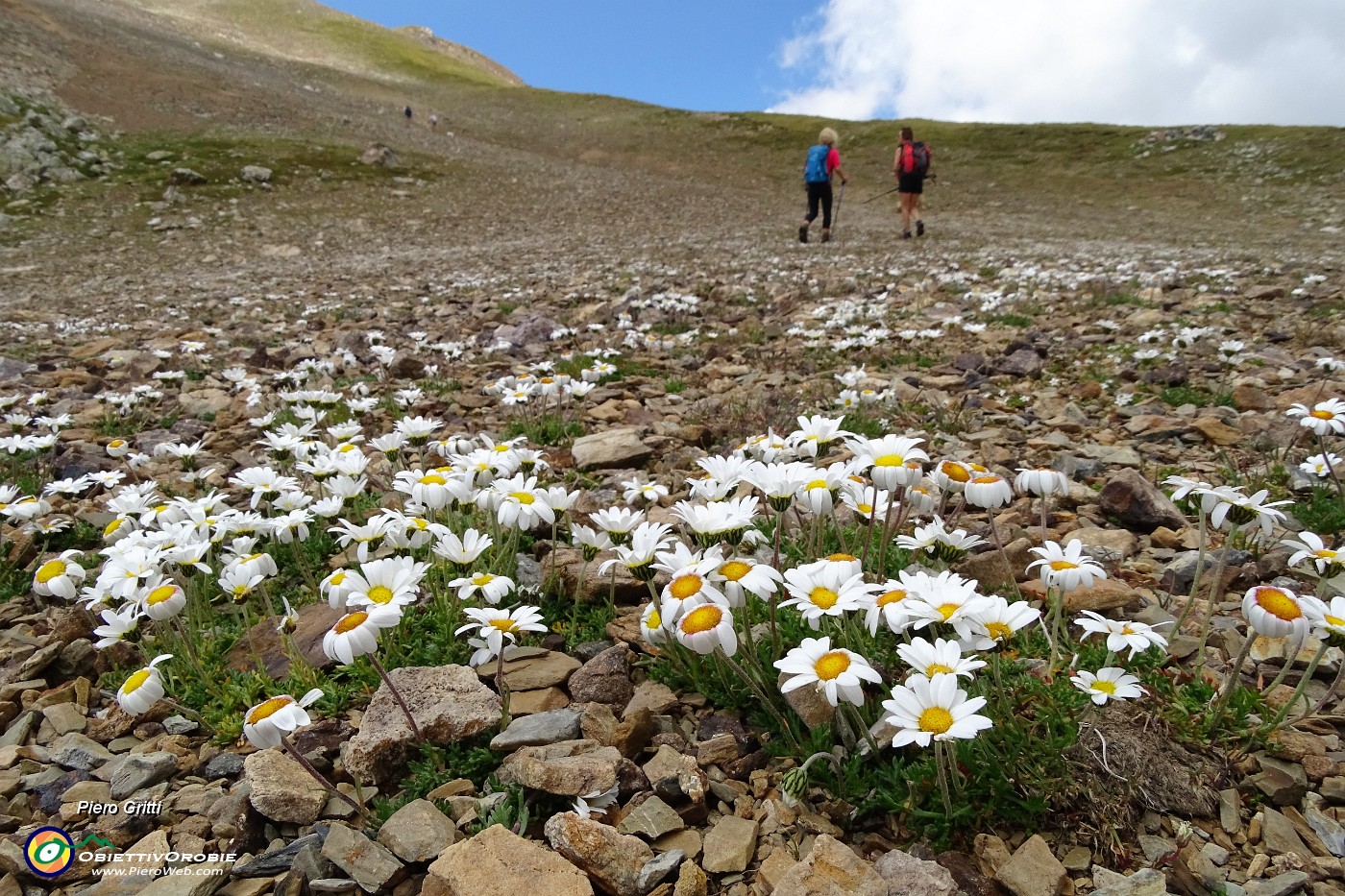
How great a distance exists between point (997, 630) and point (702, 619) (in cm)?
104

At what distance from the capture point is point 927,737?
76.4 inches

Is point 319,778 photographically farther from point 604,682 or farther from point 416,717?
point 604,682

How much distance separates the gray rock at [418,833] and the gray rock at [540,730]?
34 cm

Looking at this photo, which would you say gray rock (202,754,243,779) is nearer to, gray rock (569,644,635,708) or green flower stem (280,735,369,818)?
green flower stem (280,735,369,818)

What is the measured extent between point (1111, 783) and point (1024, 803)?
0.30 meters

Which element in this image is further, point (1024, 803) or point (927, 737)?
point (1024, 803)

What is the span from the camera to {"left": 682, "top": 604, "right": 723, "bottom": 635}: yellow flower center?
7.64 feet

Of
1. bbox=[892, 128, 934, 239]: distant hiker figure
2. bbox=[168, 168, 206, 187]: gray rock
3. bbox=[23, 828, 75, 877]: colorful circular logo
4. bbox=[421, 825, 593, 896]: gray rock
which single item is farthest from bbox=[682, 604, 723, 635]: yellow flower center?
bbox=[168, 168, 206, 187]: gray rock

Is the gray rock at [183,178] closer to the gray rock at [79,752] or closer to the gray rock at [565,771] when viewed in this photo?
the gray rock at [79,752]

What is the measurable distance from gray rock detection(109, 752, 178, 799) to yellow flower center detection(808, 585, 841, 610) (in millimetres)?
2640

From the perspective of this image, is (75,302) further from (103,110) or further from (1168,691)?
(103,110)

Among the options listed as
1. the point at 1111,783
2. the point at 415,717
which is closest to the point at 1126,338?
the point at 1111,783

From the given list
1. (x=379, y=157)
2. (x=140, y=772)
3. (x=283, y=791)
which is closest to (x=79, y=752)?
(x=140, y=772)

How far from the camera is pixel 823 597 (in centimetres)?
257
